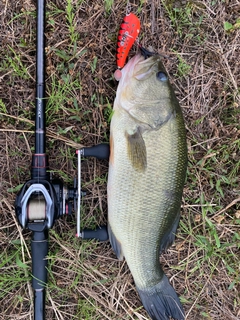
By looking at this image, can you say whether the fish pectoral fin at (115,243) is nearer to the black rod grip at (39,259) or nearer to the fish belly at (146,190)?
the fish belly at (146,190)

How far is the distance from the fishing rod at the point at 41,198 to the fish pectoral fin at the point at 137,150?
23 cm

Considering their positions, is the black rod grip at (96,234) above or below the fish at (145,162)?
below

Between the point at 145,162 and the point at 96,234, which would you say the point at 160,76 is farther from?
the point at 96,234

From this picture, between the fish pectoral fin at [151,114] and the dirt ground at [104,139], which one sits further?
the dirt ground at [104,139]

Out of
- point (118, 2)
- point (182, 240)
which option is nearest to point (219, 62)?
point (118, 2)

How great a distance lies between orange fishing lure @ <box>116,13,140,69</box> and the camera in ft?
8.46

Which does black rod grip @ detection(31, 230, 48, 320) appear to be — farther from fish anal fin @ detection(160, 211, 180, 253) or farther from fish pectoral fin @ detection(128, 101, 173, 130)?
fish pectoral fin @ detection(128, 101, 173, 130)

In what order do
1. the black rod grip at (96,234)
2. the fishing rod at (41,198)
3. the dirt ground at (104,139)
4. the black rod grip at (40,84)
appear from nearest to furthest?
the fishing rod at (41,198) → the black rod grip at (40,84) → the black rod grip at (96,234) → the dirt ground at (104,139)

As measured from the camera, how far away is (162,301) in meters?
2.66

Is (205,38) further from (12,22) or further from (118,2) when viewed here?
(12,22)

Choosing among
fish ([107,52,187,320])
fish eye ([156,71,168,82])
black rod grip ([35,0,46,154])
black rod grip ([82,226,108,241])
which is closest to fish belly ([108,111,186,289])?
fish ([107,52,187,320])

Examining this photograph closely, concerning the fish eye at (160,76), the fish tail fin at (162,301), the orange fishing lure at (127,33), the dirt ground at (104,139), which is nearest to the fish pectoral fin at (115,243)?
the dirt ground at (104,139)

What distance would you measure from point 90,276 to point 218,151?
61.6 inches

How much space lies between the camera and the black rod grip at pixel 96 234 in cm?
261
